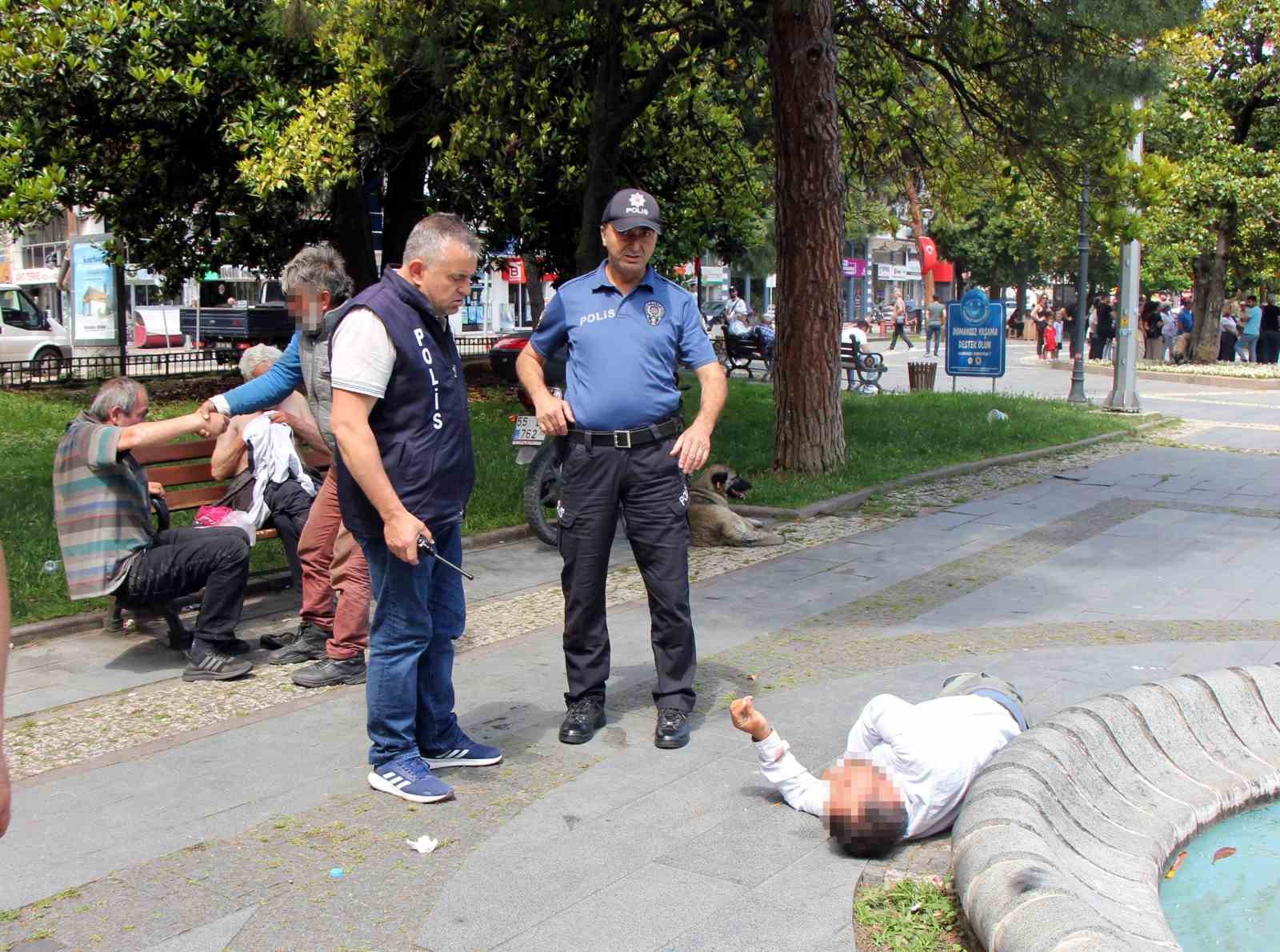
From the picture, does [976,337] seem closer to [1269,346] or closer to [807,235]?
[807,235]

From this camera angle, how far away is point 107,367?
61.7 ft

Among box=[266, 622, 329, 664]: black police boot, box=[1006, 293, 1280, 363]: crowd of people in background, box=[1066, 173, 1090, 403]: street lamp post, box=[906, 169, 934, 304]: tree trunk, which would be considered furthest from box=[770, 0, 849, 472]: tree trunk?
box=[1006, 293, 1280, 363]: crowd of people in background

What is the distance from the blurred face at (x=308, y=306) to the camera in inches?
217

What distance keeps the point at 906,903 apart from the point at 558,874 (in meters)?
1.01

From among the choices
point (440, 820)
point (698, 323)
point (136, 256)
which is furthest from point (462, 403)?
point (136, 256)

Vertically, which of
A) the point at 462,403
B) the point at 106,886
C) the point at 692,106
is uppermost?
the point at 692,106

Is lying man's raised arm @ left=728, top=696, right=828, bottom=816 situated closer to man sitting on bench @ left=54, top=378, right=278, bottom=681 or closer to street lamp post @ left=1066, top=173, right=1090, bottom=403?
man sitting on bench @ left=54, top=378, right=278, bottom=681

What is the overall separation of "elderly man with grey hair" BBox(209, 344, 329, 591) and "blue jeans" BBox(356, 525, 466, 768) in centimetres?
196

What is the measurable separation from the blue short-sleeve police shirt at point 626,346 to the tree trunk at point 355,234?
1250cm

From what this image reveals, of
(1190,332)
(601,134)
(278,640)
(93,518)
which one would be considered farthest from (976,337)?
(1190,332)

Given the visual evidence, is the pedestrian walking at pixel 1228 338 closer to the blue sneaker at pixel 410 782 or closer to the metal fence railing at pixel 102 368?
the metal fence railing at pixel 102 368

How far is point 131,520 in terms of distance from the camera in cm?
554

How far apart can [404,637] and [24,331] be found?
23.7m

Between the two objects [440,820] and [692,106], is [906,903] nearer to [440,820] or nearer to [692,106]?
[440,820]
